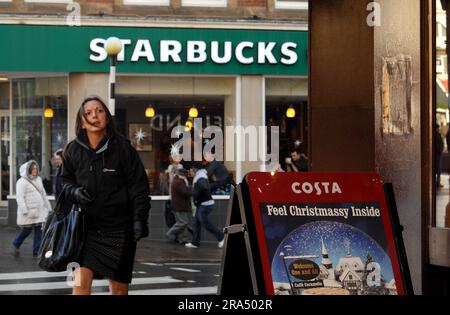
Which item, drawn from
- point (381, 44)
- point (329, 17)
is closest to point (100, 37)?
point (329, 17)

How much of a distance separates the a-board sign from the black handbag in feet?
6.78

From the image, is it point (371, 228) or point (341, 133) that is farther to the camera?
point (341, 133)

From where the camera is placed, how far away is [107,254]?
761cm

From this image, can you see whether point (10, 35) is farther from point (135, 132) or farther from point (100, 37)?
point (135, 132)

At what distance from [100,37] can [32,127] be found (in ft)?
8.22

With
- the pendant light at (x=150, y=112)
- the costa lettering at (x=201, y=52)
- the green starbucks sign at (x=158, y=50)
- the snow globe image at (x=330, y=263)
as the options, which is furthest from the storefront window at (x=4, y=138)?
the snow globe image at (x=330, y=263)

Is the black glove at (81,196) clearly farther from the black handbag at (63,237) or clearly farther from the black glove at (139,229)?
the black glove at (139,229)

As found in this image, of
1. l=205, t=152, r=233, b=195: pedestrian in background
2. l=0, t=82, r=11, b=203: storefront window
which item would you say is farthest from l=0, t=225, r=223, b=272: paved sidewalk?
l=0, t=82, r=11, b=203: storefront window

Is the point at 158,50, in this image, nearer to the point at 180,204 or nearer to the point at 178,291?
the point at 180,204

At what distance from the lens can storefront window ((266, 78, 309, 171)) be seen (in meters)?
18.5

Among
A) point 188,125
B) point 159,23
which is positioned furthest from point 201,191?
point 159,23

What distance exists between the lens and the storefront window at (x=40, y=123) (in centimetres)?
2102

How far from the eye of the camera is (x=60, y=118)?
69.0ft

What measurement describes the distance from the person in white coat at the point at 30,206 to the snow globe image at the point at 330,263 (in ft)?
37.8
